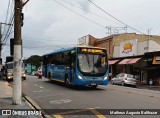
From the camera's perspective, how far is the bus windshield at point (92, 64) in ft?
76.5

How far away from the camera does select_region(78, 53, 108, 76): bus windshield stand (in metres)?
23.3

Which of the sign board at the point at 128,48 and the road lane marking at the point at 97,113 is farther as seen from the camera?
the sign board at the point at 128,48

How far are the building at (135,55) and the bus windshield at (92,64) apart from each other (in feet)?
68.2

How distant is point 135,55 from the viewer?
50.0m

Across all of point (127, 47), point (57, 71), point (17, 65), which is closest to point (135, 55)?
point (127, 47)

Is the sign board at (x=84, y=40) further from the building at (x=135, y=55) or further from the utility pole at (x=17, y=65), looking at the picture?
the utility pole at (x=17, y=65)

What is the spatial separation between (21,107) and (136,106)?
4.73 m

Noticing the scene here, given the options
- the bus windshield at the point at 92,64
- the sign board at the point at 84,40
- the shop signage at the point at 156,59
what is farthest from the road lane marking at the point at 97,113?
the sign board at the point at 84,40

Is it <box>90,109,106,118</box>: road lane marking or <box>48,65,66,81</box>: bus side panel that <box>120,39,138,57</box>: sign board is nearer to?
<box>48,65,66,81</box>: bus side panel

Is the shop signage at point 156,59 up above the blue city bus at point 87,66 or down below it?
above

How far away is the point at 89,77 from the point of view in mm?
23344

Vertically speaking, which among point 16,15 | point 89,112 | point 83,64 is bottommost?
point 89,112

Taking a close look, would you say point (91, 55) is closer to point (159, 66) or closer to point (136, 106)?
point (136, 106)

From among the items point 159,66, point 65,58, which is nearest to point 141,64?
point 159,66
